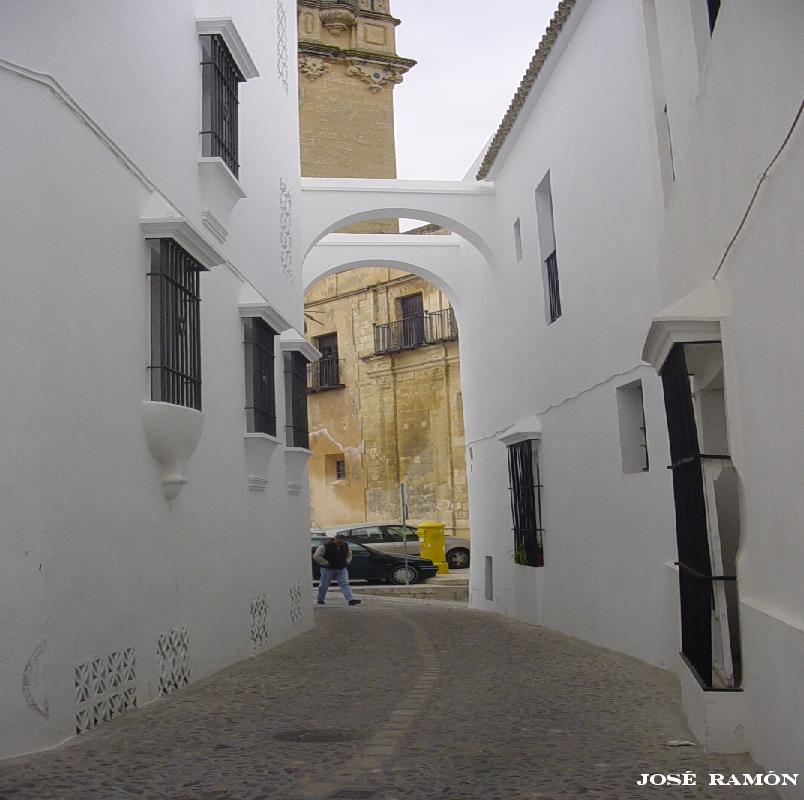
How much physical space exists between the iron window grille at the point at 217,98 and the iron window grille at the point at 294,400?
3.18 meters

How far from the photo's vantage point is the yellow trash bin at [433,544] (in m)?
25.1

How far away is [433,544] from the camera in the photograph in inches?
995

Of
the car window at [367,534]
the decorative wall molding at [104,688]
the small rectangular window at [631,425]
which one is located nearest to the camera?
the decorative wall molding at [104,688]

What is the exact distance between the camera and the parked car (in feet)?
81.7

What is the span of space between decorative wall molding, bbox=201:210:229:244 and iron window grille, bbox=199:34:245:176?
1.73ft

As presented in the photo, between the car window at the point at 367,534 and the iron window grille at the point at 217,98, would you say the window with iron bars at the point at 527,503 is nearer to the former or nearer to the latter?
the iron window grille at the point at 217,98

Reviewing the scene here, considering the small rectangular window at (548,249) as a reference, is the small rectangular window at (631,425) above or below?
below

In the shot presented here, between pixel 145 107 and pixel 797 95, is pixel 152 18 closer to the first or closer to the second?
pixel 145 107

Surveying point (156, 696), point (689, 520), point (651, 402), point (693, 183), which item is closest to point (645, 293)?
point (651, 402)

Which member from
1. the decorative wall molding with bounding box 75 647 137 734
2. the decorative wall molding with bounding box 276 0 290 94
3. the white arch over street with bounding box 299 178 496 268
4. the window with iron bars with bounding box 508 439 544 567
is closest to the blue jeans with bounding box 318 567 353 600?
the window with iron bars with bounding box 508 439 544 567

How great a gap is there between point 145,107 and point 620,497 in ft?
18.5

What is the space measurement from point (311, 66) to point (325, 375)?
9643mm

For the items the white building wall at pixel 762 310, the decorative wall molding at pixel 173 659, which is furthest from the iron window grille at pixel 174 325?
the white building wall at pixel 762 310

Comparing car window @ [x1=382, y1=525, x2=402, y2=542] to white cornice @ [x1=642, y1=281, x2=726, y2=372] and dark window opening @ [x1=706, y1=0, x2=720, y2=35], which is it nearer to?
white cornice @ [x1=642, y1=281, x2=726, y2=372]
